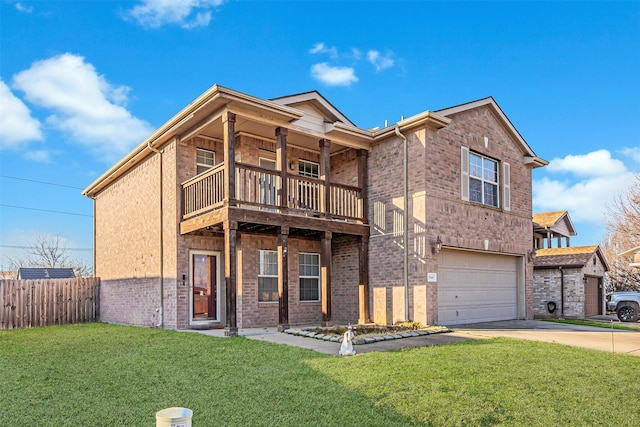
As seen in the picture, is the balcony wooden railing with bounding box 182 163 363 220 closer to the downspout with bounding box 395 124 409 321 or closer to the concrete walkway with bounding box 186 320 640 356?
the downspout with bounding box 395 124 409 321

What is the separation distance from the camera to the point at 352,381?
21.3 feet

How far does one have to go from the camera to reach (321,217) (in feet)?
44.9

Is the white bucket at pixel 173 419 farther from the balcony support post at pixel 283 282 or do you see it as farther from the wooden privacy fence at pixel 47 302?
the wooden privacy fence at pixel 47 302

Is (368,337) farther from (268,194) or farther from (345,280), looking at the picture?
(345,280)

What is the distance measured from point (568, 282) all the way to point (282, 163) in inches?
531

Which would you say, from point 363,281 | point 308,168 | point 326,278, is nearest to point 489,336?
point 363,281

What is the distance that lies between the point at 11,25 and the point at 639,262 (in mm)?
18380

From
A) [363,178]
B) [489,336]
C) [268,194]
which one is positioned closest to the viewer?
[489,336]

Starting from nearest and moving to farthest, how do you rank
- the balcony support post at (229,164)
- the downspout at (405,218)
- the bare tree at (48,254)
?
the balcony support post at (229,164), the downspout at (405,218), the bare tree at (48,254)

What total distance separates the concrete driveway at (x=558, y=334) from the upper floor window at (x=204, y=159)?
319 inches

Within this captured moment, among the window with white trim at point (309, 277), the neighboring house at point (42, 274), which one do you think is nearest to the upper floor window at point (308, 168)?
the window with white trim at point (309, 277)

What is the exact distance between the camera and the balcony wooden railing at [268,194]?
12.0 metres

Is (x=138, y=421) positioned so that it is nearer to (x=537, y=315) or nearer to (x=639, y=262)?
(x=639, y=262)

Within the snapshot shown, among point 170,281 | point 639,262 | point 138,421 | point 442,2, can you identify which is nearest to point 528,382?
point 639,262
